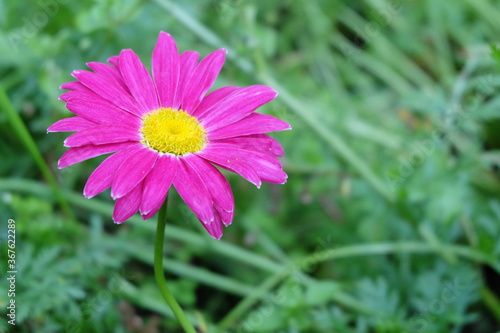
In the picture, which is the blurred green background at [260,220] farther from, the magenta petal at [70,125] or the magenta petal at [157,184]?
the magenta petal at [157,184]

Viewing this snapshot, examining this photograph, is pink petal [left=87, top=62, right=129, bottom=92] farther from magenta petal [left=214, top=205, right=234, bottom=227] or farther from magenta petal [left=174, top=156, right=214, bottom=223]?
magenta petal [left=214, top=205, right=234, bottom=227]

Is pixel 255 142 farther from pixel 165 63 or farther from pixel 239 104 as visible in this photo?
Result: pixel 165 63

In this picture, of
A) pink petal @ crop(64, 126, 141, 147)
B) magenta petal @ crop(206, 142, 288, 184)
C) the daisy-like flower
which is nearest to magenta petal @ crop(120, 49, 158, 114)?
the daisy-like flower

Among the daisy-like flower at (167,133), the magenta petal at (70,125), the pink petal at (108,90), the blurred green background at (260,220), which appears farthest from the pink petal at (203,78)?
the blurred green background at (260,220)

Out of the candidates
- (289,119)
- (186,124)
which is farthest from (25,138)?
(289,119)

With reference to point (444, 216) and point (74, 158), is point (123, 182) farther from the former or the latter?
point (444, 216)
